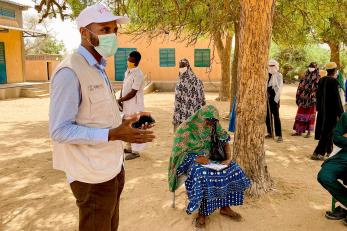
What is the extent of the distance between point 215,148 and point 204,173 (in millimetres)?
458

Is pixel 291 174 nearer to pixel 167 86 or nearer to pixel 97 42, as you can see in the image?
pixel 97 42

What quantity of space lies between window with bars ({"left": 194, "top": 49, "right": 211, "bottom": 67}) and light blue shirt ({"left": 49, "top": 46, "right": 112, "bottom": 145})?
63.1 ft

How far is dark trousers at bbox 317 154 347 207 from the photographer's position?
334cm

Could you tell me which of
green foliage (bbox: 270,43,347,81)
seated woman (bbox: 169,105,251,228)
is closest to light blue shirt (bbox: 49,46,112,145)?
seated woman (bbox: 169,105,251,228)

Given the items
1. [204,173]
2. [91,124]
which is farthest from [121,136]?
[204,173]

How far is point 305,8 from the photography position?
25.4 feet

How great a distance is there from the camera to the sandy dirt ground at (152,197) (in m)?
3.46

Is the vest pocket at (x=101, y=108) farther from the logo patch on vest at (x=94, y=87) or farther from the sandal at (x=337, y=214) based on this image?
the sandal at (x=337, y=214)

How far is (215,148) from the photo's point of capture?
362cm

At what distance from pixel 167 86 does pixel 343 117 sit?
54.5 ft

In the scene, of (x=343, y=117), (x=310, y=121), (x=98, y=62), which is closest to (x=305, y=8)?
(x=310, y=121)

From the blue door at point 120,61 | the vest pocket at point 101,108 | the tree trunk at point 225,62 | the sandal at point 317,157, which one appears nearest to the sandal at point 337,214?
the sandal at point 317,157

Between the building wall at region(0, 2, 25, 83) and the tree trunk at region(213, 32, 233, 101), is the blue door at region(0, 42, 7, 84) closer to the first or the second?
the building wall at region(0, 2, 25, 83)

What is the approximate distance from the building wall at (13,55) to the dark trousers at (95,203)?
18094 mm
